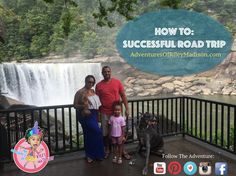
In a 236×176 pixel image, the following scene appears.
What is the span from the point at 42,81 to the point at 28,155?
14951 millimetres

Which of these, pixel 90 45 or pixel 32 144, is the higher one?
pixel 90 45

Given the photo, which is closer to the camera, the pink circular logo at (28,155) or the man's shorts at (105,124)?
the pink circular logo at (28,155)

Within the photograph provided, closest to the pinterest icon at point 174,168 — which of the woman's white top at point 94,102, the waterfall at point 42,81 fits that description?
the woman's white top at point 94,102

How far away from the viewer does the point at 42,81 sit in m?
16.8

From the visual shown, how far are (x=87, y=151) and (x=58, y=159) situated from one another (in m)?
0.39

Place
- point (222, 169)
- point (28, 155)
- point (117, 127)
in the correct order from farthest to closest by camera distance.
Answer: point (117, 127)
point (222, 169)
point (28, 155)

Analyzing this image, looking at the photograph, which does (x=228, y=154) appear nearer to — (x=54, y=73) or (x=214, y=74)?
(x=54, y=73)

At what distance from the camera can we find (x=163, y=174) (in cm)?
272

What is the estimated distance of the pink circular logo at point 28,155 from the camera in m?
2.39

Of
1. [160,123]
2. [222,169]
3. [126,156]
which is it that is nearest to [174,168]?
[222,169]

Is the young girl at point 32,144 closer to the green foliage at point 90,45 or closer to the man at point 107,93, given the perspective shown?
the man at point 107,93

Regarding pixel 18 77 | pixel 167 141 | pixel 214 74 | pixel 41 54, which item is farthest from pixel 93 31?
pixel 167 141

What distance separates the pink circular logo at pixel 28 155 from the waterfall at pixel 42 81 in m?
11.2

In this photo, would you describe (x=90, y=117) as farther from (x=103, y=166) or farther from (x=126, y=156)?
(x=126, y=156)
